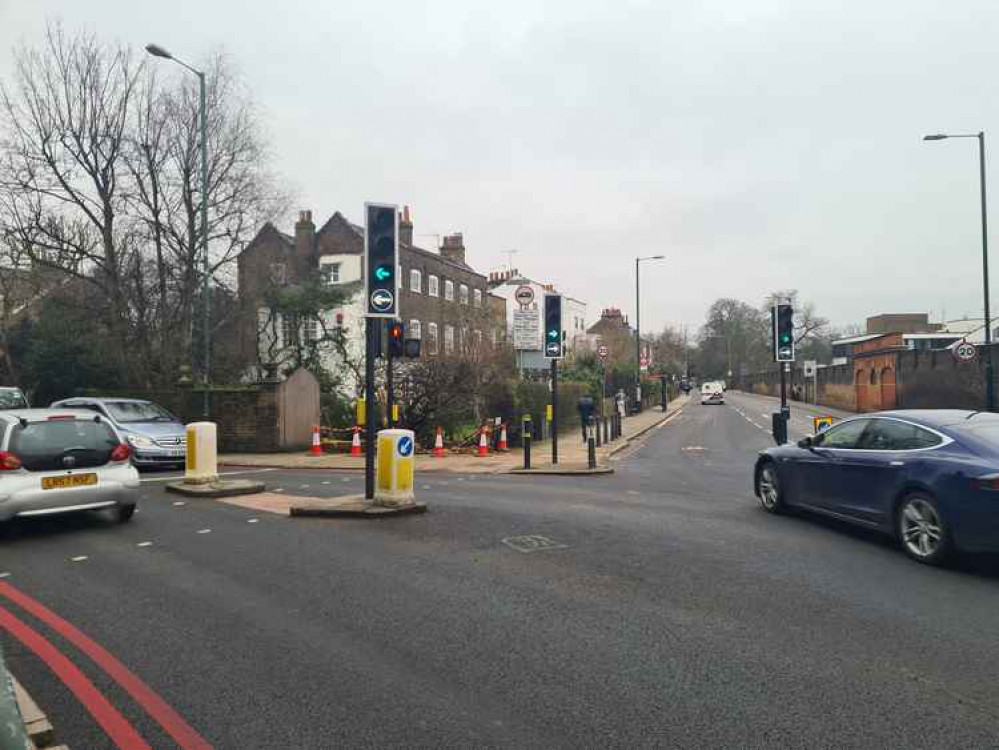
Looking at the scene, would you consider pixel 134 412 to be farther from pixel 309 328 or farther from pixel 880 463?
pixel 880 463

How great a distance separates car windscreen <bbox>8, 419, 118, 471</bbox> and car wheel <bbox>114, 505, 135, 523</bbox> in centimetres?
66

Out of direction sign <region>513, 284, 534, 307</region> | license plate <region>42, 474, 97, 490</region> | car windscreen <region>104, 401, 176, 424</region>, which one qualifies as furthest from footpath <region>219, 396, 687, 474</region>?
license plate <region>42, 474, 97, 490</region>

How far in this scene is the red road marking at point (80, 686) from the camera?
336cm

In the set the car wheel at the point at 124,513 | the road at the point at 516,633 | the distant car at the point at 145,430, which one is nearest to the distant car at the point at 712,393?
the distant car at the point at 145,430

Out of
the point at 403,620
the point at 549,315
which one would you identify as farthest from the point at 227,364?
the point at 403,620

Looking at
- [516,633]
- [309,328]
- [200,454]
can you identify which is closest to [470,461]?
[200,454]

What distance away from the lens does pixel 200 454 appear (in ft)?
38.6

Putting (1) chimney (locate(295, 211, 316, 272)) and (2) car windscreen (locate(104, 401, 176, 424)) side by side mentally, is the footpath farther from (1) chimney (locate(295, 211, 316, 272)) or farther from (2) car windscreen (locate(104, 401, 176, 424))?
(1) chimney (locate(295, 211, 316, 272))

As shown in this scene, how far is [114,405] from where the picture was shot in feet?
53.7

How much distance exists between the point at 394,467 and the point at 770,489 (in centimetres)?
500

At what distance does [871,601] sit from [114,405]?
634 inches

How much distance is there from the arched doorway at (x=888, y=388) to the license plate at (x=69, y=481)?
132 feet

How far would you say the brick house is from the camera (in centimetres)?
2702

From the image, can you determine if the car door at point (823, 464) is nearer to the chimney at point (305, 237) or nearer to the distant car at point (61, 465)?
the distant car at point (61, 465)
